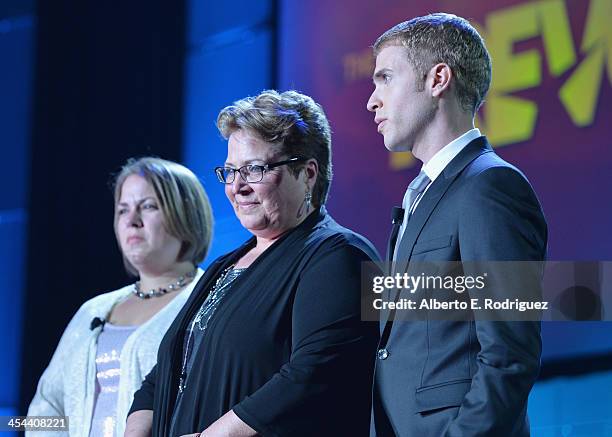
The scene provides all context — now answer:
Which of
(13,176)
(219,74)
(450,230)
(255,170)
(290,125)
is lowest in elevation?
(450,230)

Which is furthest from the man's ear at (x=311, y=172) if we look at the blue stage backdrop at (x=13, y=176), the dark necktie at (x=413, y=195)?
the blue stage backdrop at (x=13, y=176)

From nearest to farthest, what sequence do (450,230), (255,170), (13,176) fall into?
(450,230)
(255,170)
(13,176)

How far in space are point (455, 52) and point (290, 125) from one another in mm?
539

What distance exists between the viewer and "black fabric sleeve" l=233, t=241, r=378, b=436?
6.30 ft

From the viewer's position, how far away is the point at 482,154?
1.74 metres

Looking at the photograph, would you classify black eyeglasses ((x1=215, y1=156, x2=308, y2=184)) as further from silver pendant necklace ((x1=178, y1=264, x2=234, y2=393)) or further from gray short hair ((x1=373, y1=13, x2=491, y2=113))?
gray short hair ((x1=373, y1=13, x2=491, y2=113))

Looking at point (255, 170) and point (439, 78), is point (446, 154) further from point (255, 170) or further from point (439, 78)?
point (255, 170)

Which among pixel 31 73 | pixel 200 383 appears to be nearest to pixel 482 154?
pixel 200 383

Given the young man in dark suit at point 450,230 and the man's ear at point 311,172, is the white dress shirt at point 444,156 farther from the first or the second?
the man's ear at point 311,172

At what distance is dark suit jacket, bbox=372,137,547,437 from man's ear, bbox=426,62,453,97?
13cm

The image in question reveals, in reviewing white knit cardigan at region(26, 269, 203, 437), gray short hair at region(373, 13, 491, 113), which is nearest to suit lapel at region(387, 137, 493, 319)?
gray short hair at region(373, 13, 491, 113)

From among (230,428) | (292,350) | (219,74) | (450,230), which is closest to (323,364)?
(292,350)

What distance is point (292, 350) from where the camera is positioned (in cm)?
200

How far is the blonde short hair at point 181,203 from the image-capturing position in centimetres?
285
